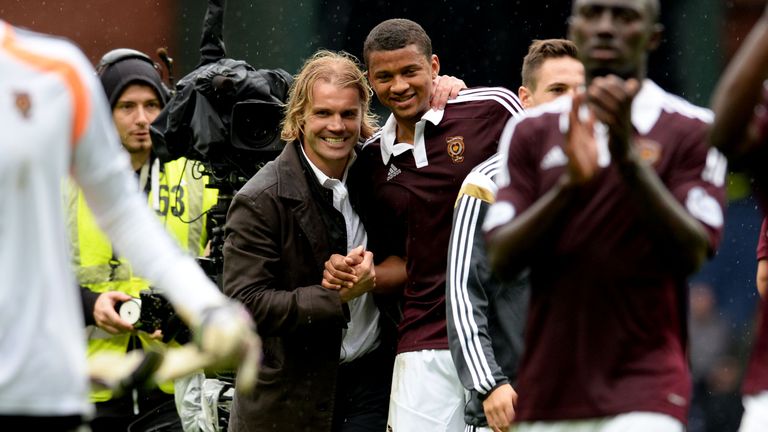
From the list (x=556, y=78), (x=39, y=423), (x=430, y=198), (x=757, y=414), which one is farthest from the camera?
(x=430, y=198)

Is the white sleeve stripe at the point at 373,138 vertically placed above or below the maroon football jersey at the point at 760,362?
above

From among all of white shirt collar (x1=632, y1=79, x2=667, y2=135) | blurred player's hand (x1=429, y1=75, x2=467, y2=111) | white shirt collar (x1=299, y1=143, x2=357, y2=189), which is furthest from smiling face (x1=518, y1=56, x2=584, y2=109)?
white shirt collar (x1=632, y1=79, x2=667, y2=135)

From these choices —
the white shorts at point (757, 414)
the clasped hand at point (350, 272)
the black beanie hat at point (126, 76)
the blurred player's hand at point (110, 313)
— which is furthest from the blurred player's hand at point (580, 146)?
the black beanie hat at point (126, 76)

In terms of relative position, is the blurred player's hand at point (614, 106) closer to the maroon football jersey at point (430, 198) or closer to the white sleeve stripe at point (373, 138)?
the maroon football jersey at point (430, 198)

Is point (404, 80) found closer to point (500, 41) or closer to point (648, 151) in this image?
point (648, 151)

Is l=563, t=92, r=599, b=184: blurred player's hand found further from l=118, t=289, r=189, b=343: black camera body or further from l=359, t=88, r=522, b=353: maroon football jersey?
l=118, t=289, r=189, b=343: black camera body

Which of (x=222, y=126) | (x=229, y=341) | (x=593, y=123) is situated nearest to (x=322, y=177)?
(x=222, y=126)

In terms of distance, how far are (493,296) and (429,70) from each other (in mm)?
1167

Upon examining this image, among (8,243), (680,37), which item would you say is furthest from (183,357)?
(680,37)

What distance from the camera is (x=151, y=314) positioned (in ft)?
24.4

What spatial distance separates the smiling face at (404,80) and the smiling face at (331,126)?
141 millimetres

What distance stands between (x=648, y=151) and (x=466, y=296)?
5.58 ft

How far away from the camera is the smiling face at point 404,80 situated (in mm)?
6879

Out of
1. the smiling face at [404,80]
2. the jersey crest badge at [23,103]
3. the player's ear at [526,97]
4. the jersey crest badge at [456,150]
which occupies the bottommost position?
the jersey crest badge at [456,150]
